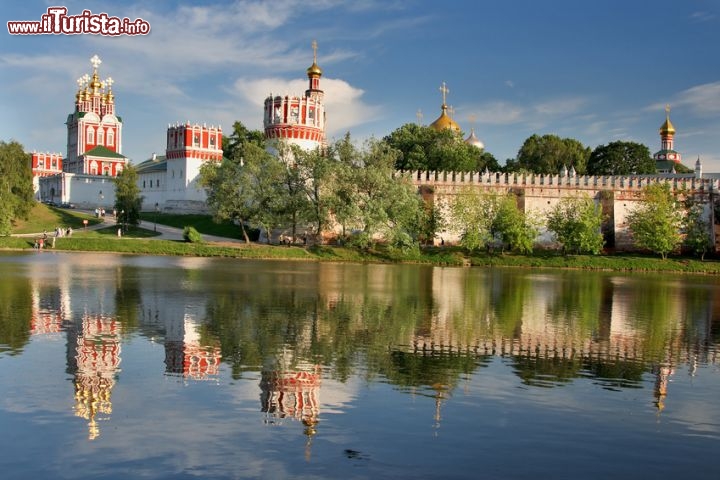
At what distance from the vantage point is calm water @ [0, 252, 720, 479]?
7902 mm

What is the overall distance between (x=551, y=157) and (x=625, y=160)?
7533mm

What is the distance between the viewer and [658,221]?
46969mm

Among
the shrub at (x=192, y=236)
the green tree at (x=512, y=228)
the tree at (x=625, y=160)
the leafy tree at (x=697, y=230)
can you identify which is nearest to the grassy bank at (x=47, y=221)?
the shrub at (x=192, y=236)

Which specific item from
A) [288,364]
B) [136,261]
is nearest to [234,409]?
[288,364]

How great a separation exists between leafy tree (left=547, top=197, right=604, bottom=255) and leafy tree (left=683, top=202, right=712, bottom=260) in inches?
221

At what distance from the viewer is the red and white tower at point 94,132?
8381cm

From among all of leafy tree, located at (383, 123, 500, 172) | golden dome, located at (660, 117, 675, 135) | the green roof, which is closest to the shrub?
leafy tree, located at (383, 123, 500, 172)

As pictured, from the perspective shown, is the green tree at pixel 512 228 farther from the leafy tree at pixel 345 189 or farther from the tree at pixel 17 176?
the tree at pixel 17 176

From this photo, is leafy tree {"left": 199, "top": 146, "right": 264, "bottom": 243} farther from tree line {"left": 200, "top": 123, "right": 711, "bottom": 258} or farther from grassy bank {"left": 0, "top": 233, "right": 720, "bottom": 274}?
grassy bank {"left": 0, "top": 233, "right": 720, "bottom": 274}

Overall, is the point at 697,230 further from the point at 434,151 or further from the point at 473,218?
the point at 434,151

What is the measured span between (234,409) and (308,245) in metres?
37.6

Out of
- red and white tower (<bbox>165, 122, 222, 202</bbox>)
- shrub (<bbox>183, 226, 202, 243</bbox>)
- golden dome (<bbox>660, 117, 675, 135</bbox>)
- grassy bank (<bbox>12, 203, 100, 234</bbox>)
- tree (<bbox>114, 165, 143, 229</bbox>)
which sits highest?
golden dome (<bbox>660, 117, 675, 135</bbox>)

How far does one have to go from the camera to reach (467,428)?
9.06 meters

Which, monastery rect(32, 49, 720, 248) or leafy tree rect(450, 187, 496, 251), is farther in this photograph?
monastery rect(32, 49, 720, 248)
